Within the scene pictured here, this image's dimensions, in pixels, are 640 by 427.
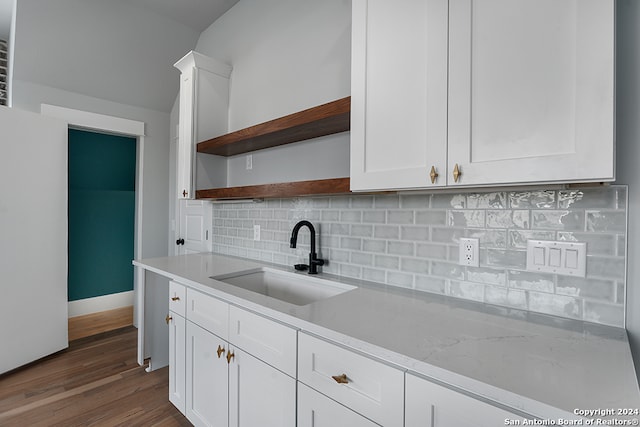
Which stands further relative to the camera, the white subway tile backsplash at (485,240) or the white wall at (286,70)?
the white wall at (286,70)

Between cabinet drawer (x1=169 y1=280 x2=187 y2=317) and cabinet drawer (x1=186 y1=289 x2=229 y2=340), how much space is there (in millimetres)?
53

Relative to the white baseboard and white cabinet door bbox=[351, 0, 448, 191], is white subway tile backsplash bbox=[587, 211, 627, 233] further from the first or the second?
the white baseboard

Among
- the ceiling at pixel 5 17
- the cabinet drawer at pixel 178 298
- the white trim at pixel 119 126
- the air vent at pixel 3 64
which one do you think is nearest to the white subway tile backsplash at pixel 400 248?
the cabinet drawer at pixel 178 298

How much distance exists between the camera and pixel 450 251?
131 cm

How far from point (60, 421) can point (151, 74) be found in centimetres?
287

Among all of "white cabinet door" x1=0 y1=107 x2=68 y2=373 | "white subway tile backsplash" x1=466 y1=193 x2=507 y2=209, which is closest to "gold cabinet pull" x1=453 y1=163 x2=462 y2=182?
"white subway tile backsplash" x1=466 y1=193 x2=507 y2=209

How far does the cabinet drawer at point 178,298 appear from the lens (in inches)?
69.7

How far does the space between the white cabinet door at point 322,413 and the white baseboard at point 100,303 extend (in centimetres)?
377

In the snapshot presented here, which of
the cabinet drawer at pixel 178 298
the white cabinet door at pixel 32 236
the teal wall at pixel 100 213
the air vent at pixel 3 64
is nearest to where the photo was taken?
the cabinet drawer at pixel 178 298

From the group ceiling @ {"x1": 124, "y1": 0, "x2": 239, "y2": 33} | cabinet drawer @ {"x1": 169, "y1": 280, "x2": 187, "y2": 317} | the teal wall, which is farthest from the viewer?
the teal wall

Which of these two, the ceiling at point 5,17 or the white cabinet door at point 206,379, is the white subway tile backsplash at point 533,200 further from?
the ceiling at point 5,17

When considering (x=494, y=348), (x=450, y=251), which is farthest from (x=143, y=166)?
(x=494, y=348)

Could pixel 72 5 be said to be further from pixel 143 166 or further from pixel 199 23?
pixel 143 166

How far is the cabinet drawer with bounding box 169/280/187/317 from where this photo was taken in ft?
5.81
